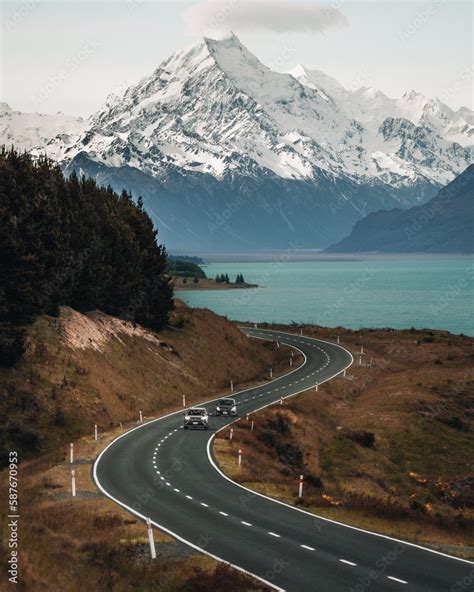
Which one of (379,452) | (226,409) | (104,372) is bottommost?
(379,452)

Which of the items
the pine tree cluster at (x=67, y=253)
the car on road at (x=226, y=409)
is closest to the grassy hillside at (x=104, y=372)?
the pine tree cluster at (x=67, y=253)

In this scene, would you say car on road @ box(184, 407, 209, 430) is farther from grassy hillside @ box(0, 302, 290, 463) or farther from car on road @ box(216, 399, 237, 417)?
car on road @ box(216, 399, 237, 417)

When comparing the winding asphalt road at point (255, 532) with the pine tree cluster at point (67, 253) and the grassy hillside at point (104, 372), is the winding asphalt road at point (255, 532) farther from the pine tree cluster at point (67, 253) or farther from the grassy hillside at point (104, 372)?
the pine tree cluster at point (67, 253)

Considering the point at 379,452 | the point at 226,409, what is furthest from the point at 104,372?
the point at 379,452

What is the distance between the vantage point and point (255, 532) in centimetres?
2828

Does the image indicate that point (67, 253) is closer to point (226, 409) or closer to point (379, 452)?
point (226, 409)

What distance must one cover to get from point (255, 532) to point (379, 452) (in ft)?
93.1

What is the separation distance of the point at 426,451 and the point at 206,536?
1244 inches

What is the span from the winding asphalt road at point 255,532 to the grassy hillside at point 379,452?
1.92 meters

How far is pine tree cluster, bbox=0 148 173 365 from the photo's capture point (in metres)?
53.0

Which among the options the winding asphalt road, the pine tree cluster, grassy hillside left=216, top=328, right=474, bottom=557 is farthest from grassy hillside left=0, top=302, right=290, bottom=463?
grassy hillside left=216, top=328, right=474, bottom=557

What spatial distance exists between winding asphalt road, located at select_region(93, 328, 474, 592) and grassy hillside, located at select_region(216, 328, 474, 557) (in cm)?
192

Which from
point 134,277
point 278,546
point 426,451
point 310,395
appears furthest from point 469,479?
point 134,277

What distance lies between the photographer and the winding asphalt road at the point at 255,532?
2373cm
